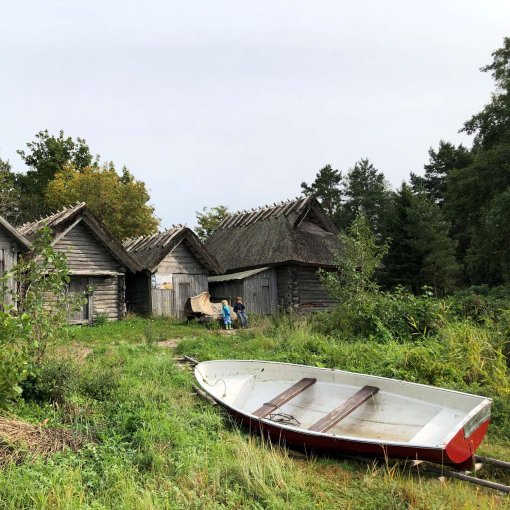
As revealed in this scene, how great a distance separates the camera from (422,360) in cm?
868

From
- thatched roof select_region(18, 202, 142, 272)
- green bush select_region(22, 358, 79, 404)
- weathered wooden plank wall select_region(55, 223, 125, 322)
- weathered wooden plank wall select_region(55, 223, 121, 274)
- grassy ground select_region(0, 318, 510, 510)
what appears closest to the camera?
Result: grassy ground select_region(0, 318, 510, 510)

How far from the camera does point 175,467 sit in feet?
17.0

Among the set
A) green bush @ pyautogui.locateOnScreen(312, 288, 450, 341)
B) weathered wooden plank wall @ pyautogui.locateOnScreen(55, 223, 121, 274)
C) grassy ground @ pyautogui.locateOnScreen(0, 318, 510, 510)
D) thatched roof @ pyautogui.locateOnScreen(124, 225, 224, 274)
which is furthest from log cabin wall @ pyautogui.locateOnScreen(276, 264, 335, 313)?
grassy ground @ pyautogui.locateOnScreen(0, 318, 510, 510)

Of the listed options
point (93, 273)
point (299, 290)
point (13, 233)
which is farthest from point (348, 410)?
point (299, 290)

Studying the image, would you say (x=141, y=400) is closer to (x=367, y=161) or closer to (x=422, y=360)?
(x=422, y=360)

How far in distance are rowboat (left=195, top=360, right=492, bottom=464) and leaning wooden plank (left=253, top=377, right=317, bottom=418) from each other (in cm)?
1

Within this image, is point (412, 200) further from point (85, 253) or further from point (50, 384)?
point (50, 384)

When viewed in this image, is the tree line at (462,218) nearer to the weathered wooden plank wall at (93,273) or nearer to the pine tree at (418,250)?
the pine tree at (418,250)

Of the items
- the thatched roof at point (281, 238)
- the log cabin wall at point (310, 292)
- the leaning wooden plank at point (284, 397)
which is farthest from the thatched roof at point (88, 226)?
the leaning wooden plank at point (284, 397)

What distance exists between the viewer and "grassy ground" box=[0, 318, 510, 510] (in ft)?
14.6

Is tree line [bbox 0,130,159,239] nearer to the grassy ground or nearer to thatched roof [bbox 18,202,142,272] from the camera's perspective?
thatched roof [bbox 18,202,142,272]

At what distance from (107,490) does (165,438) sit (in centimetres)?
123

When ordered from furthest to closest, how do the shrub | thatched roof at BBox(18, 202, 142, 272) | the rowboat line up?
thatched roof at BBox(18, 202, 142, 272) → the shrub → the rowboat

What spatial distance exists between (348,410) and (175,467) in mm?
2375
